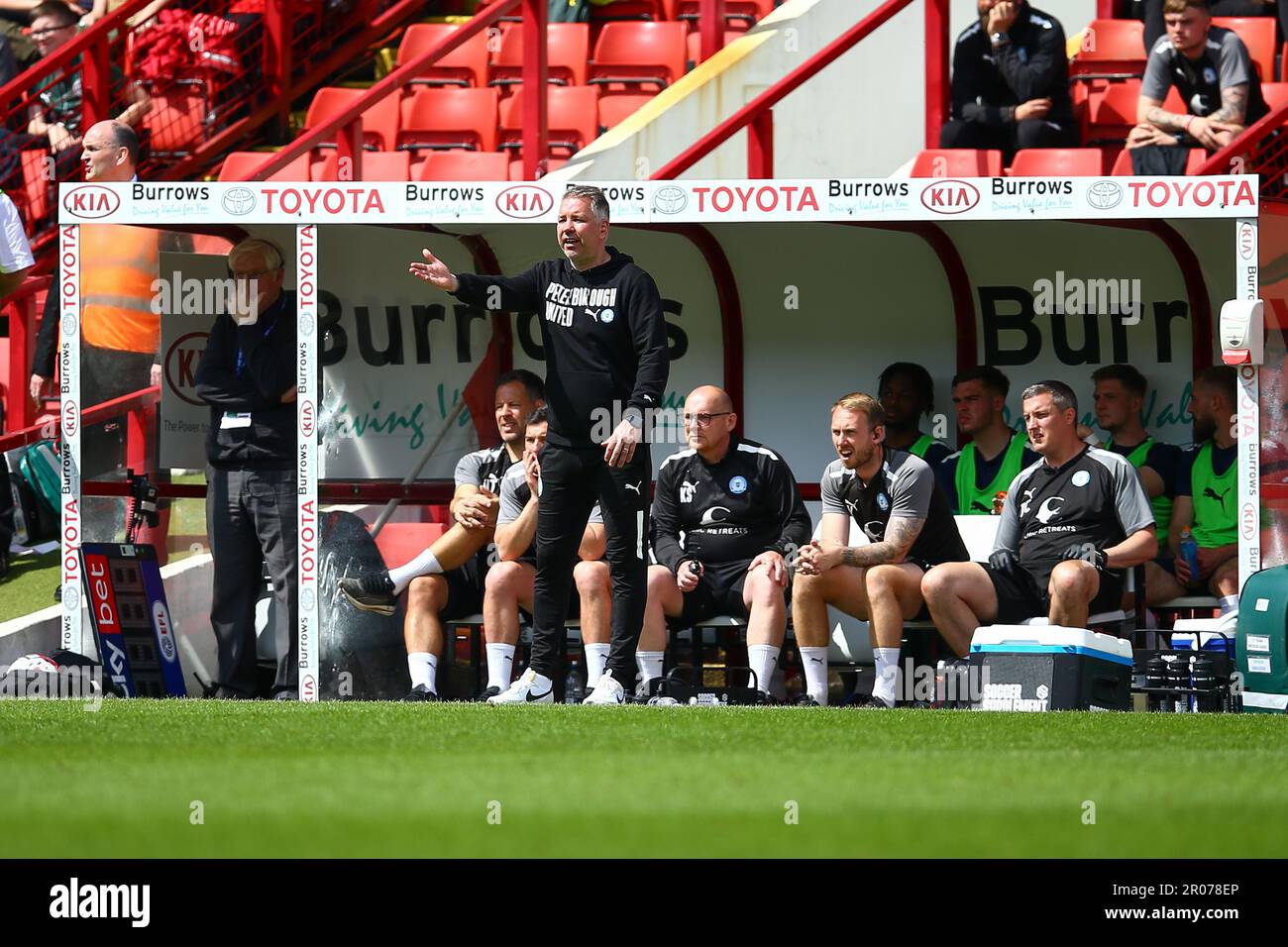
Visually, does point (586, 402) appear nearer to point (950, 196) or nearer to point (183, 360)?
point (950, 196)

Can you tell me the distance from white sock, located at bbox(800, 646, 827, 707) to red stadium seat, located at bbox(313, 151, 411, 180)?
5.25 meters

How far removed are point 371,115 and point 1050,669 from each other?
294 inches

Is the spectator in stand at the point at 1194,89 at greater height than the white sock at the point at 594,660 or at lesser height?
greater

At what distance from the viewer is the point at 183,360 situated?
9953mm

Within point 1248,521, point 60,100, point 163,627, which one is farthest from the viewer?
point 60,100

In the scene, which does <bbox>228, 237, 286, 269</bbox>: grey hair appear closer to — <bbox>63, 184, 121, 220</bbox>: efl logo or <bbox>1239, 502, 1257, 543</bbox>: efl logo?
<bbox>63, 184, 121, 220</bbox>: efl logo

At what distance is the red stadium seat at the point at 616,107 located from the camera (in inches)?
525

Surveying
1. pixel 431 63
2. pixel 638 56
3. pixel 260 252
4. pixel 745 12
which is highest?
pixel 745 12

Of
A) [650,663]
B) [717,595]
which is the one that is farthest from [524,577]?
[717,595]

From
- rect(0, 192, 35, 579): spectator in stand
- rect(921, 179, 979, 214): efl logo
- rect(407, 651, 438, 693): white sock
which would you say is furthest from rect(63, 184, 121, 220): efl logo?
rect(921, 179, 979, 214): efl logo

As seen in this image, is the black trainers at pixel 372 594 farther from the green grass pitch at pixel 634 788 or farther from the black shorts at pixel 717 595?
the green grass pitch at pixel 634 788

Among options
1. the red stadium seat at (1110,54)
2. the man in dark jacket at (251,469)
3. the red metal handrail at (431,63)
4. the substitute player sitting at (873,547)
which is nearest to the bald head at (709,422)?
the substitute player sitting at (873,547)

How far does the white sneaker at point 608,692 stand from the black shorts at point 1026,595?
5.67 feet
